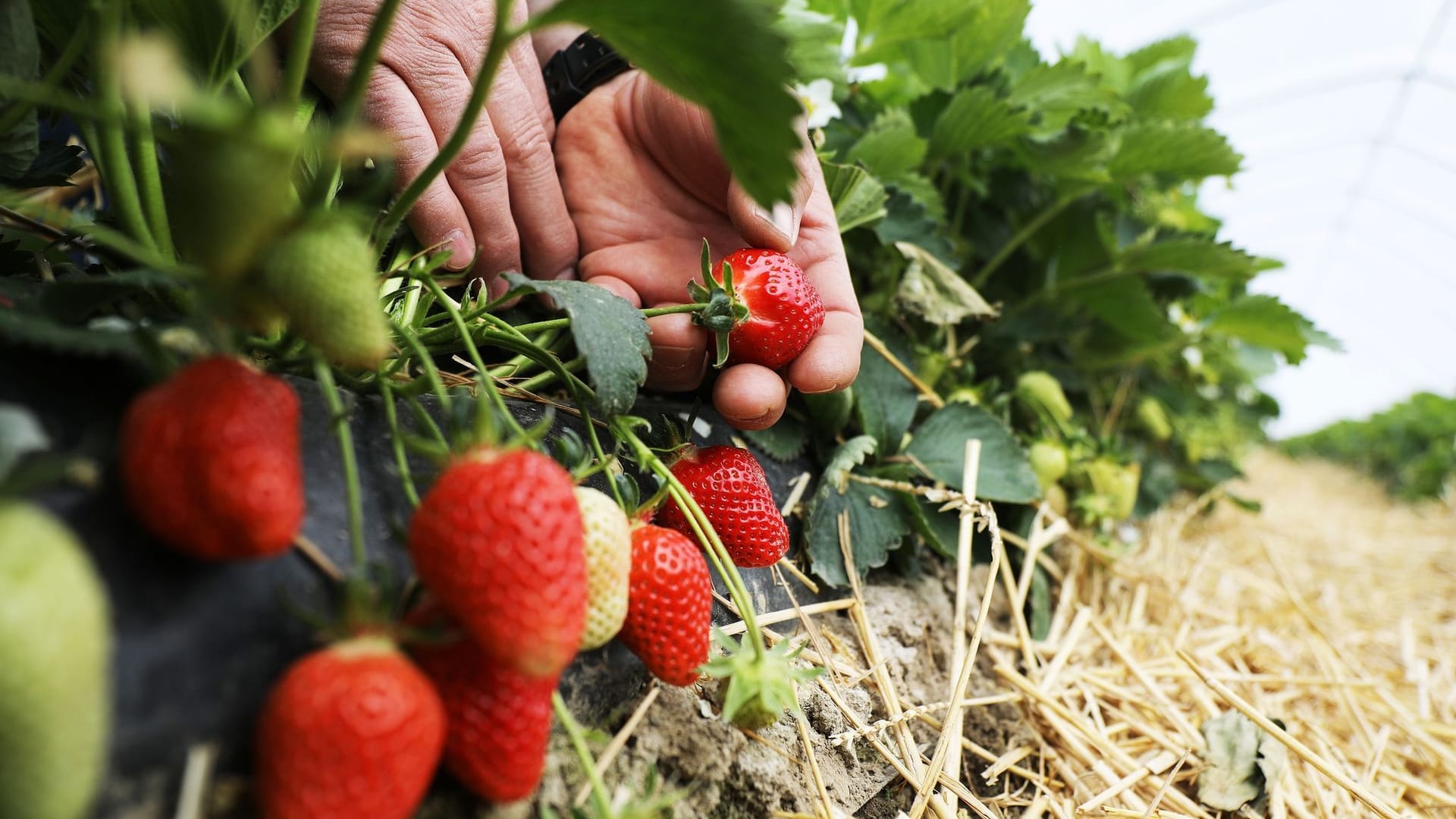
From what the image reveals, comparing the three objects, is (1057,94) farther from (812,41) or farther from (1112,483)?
(1112,483)

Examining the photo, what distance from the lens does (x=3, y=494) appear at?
0.37m

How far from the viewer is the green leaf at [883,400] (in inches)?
43.6

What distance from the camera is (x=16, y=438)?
0.41 metres

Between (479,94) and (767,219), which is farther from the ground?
(479,94)

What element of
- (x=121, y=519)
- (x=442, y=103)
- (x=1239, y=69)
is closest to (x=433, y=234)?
(x=442, y=103)

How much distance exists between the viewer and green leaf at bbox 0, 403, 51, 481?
403mm

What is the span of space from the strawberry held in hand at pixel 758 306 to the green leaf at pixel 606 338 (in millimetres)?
117

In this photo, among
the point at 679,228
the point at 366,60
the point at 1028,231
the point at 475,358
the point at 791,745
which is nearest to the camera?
the point at 366,60

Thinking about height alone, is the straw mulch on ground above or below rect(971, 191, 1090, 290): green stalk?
below

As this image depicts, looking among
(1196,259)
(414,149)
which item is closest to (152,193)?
(414,149)

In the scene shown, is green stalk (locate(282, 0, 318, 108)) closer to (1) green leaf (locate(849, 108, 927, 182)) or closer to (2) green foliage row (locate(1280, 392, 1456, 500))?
(1) green leaf (locate(849, 108, 927, 182))

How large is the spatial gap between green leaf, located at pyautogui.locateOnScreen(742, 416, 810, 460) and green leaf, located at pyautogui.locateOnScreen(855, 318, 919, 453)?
91mm

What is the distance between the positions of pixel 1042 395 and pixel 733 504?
965mm

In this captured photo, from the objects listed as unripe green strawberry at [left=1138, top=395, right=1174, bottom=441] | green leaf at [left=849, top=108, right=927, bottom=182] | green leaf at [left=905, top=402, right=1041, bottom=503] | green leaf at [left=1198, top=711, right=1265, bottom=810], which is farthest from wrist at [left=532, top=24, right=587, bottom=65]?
unripe green strawberry at [left=1138, top=395, right=1174, bottom=441]
